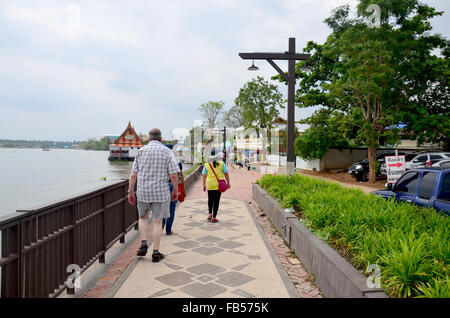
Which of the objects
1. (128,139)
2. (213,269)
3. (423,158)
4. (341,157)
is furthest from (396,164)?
(128,139)

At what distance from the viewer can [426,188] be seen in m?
5.47

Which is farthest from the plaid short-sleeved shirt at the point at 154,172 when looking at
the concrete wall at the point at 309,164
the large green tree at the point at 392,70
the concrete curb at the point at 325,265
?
the concrete wall at the point at 309,164

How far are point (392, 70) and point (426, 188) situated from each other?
→ 40.6 feet

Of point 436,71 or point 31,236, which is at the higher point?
point 436,71

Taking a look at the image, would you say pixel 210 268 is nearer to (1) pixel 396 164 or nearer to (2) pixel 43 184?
(1) pixel 396 164

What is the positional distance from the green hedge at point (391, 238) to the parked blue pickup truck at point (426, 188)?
0.32 meters

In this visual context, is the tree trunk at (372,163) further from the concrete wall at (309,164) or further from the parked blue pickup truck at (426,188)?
the parked blue pickup truck at (426,188)

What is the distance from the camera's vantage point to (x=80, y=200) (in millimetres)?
3926

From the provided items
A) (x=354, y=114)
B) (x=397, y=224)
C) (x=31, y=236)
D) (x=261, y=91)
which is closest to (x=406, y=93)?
(x=354, y=114)

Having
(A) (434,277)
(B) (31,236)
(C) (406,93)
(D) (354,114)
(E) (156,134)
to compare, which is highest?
(C) (406,93)

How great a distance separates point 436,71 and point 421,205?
16371 mm

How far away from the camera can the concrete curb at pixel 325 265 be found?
2.99 metres

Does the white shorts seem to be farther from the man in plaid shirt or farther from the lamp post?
the lamp post
